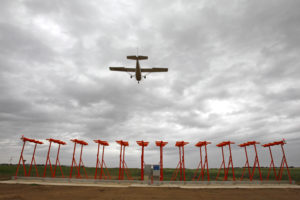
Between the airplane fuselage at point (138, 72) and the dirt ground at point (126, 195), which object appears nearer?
the dirt ground at point (126, 195)

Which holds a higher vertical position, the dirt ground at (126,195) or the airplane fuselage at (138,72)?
the airplane fuselage at (138,72)

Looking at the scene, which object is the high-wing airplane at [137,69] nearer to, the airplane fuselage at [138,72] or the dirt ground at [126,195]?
the airplane fuselage at [138,72]

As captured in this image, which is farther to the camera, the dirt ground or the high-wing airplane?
the high-wing airplane

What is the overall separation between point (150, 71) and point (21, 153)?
22.5 metres

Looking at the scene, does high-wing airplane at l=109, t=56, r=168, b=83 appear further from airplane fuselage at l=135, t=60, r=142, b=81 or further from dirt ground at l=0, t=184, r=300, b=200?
dirt ground at l=0, t=184, r=300, b=200

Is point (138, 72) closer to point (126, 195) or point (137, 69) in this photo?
point (137, 69)

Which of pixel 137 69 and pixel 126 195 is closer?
pixel 126 195

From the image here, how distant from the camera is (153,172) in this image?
23953mm

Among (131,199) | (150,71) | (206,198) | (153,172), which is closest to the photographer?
(131,199)

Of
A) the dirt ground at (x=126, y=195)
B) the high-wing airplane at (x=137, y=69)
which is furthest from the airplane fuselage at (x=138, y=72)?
the dirt ground at (x=126, y=195)

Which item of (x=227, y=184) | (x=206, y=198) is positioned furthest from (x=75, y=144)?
(x=227, y=184)

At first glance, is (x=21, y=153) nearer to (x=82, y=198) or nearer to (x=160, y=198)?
(x=82, y=198)

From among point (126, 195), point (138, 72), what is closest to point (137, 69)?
point (138, 72)

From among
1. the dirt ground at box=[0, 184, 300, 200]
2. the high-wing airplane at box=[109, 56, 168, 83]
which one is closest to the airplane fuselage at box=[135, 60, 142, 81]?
the high-wing airplane at box=[109, 56, 168, 83]
